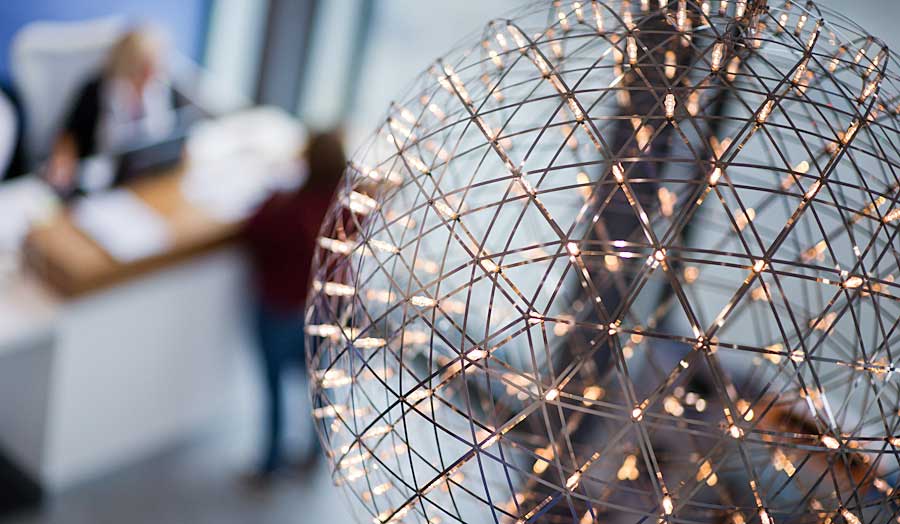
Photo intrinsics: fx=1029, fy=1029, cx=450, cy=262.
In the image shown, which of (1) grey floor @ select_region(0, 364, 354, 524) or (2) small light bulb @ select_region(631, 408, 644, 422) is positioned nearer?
(2) small light bulb @ select_region(631, 408, 644, 422)

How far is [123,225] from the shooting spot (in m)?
2.52

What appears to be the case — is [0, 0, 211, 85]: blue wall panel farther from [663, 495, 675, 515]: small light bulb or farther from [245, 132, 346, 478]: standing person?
[663, 495, 675, 515]: small light bulb

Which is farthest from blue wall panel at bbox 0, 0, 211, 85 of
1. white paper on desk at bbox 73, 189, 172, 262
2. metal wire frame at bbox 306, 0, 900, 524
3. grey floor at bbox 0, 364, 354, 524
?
metal wire frame at bbox 306, 0, 900, 524

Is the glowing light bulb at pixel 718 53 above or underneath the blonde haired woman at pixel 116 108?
above

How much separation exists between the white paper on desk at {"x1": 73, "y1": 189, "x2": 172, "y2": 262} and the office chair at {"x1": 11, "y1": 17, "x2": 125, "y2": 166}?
7.8 inches

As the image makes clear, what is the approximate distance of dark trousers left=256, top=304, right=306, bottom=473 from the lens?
97.3 inches

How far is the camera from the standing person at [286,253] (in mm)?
2318

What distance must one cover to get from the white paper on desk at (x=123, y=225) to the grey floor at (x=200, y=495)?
0.59m

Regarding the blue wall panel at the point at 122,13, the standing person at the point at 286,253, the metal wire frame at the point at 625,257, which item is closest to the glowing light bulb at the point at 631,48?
the metal wire frame at the point at 625,257

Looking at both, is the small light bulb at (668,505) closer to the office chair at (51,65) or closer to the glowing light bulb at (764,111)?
the glowing light bulb at (764,111)

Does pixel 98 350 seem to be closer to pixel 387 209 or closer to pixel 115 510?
pixel 115 510

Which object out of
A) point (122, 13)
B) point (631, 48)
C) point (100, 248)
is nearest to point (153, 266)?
point (100, 248)

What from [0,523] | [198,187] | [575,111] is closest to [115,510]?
[0,523]

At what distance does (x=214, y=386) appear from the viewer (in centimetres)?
273
